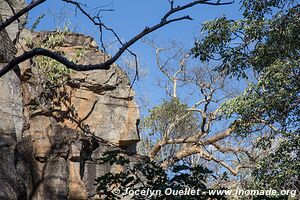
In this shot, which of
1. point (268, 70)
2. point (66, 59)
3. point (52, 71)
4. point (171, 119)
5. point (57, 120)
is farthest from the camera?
point (171, 119)

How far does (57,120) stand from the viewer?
387 inches

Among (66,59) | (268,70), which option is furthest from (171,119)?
(66,59)

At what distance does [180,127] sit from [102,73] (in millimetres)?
4595

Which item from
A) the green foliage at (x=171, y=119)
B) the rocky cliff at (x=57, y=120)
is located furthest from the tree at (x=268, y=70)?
the green foliage at (x=171, y=119)

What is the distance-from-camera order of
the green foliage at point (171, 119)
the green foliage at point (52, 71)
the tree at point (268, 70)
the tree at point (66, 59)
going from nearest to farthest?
the tree at point (66, 59)
the tree at point (268, 70)
the green foliage at point (52, 71)
the green foliage at point (171, 119)

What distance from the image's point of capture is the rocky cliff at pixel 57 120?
7680mm

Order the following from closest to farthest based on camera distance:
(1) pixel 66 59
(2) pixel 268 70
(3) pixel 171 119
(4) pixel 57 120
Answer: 1. (1) pixel 66 59
2. (2) pixel 268 70
3. (4) pixel 57 120
4. (3) pixel 171 119

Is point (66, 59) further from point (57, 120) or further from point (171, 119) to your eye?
point (171, 119)

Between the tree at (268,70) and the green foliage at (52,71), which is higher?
the green foliage at (52,71)

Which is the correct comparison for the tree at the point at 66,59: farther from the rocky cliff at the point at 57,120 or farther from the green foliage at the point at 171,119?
the green foliage at the point at 171,119

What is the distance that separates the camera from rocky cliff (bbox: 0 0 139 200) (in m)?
7.68

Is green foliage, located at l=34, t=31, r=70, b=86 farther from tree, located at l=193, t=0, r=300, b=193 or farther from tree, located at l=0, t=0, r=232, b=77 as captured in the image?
tree, located at l=0, t=0, r=232, b=77

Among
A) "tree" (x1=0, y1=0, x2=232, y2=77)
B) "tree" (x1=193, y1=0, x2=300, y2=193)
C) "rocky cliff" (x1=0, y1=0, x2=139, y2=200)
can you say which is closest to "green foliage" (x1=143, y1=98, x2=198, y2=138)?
"rocky cliff" (x1=0, y1=0, x2=139, y2=200)

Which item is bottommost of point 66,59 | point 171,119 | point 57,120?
point 66,59
